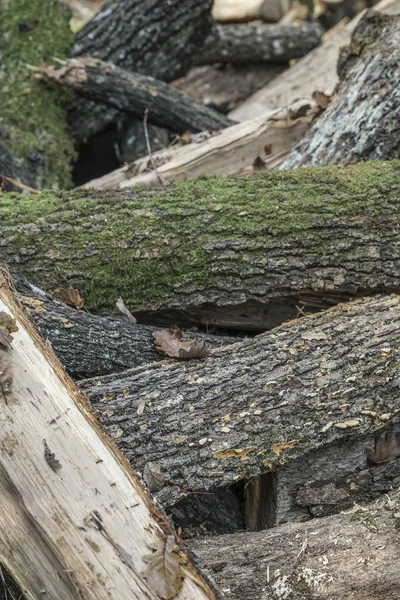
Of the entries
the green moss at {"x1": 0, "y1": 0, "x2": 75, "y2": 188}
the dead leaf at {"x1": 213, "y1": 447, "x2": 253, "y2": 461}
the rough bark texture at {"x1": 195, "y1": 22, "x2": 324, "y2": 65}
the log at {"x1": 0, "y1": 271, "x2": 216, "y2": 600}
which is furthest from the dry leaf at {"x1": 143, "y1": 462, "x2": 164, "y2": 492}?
the rough bark texture at {"x1": 195, "y1": 22, "x2": 324, "y2": 65}

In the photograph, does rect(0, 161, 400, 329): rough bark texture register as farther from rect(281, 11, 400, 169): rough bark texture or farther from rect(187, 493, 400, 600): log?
rect(187, 493, 400, 600): log

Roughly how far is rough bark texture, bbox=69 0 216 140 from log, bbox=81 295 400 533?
331 centimetres

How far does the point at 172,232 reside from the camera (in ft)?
10.5

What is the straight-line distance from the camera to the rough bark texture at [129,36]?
5.54 meters

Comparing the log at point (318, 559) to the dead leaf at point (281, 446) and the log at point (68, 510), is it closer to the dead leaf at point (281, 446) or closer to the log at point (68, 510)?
the dead leaf at point (281, 446)

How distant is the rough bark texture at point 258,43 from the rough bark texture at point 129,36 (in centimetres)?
52

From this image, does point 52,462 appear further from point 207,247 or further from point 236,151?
point 236,151

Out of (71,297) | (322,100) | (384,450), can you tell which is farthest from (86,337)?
(322,100)

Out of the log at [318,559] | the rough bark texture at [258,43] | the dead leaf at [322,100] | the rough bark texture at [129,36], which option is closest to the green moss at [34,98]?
the rough bark texture at [129,36]

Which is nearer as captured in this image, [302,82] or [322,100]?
[322,100]

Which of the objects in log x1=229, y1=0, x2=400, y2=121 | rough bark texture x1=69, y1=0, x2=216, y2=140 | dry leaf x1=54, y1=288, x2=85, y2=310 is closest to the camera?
dry leaf x1=54, y1=288, x2=85, y2=310

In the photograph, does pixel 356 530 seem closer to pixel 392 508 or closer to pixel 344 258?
pixel 392 508

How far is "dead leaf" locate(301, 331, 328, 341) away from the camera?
2.88m

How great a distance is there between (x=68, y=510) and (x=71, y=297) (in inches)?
50.9
